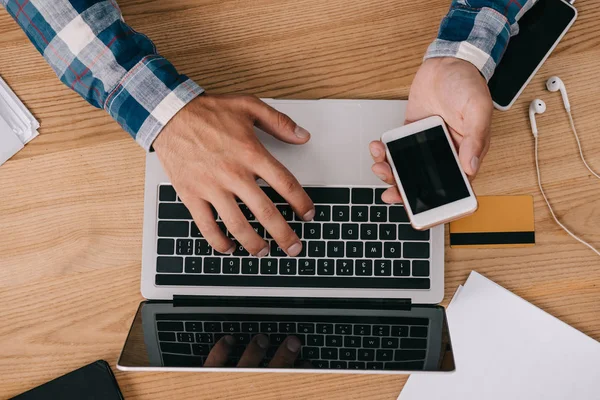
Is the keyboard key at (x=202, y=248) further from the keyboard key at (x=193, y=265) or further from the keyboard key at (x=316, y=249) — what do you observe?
the keyboard key at (x=316, y=249)

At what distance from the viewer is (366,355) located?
62 centimetres

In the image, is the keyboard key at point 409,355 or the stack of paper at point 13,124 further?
the stack of paper at point 13,124

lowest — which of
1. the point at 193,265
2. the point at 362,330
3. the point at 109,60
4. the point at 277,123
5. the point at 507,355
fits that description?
the point at 507,355

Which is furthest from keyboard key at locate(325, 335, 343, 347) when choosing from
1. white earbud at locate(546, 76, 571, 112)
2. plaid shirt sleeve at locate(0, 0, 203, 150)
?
white earbud at locate(546, 76, 571, 112)

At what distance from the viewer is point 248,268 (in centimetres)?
66

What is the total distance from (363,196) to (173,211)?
9.8 inches

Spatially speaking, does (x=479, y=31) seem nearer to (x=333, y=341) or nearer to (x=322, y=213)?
(x=322, y=213)

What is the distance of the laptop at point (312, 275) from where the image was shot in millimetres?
633

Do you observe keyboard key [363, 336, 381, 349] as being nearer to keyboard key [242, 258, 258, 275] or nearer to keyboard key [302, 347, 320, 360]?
keyboard key [302, 347, 320, 360]

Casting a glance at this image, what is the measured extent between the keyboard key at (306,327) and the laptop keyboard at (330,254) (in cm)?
5

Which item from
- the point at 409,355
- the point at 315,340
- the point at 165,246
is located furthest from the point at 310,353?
the point at 165,246

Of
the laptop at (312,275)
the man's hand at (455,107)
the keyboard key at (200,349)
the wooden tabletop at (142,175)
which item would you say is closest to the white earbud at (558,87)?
the wooden tabletop at (142,175)

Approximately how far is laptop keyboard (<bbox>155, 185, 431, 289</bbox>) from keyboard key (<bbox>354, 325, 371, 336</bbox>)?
0.05m

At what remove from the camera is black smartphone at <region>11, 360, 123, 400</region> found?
0.67 m
